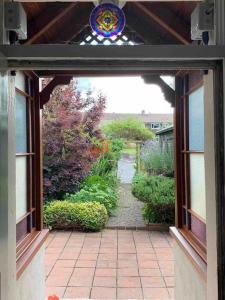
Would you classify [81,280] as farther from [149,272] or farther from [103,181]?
[103,181]

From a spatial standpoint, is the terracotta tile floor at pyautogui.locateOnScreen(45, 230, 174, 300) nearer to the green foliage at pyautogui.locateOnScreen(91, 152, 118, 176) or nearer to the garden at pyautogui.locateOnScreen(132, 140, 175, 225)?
the garden at pyautogui.locateOnScreen(132, 140, 175, 225)

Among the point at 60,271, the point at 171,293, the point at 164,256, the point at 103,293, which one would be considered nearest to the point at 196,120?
the point at 171,293

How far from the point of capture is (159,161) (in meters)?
8.50

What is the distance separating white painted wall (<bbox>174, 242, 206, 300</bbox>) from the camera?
2.25 m

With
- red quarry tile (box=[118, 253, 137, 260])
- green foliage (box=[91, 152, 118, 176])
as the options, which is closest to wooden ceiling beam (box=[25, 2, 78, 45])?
red quarry tile (box=[118, 253, 137, 260])

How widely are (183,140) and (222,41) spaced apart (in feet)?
5.31

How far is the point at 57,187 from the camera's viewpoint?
7441 mm

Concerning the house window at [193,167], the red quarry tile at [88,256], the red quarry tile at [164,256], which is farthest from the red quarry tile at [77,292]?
the red quarry tile at [164,256]

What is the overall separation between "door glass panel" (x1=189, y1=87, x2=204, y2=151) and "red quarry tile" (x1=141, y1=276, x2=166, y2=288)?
6.14ft

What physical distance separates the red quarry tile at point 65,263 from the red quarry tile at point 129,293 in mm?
1007

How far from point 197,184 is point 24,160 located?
140 centimetres

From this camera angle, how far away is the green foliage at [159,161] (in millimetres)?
8156

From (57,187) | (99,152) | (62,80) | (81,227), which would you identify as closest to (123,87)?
(99,152)

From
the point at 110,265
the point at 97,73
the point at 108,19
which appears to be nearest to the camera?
the point at 108,19
